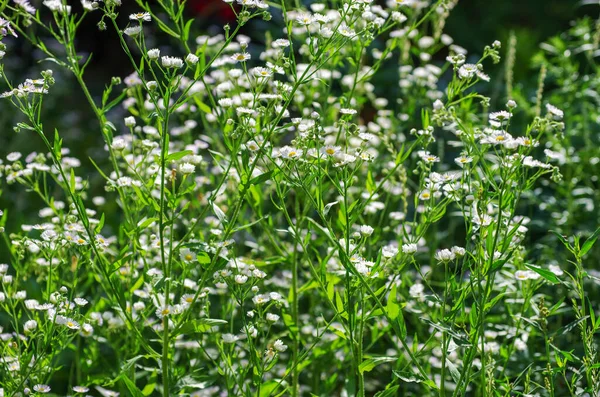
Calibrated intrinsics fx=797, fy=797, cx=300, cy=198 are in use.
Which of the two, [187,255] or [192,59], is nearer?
[192,59]

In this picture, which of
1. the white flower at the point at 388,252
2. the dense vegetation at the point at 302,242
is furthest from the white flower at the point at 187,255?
the white flower at the point at 388,252

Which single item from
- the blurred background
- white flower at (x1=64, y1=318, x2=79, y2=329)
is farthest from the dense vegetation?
the blurred background

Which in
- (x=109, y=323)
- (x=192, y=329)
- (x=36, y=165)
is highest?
(x=36, y=165)

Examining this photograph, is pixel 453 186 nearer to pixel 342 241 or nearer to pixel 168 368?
pixel 342 241

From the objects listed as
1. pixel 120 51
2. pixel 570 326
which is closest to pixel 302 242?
pixel 570 326

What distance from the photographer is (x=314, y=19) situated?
1813 mm

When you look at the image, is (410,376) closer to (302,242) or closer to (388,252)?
(388,252)

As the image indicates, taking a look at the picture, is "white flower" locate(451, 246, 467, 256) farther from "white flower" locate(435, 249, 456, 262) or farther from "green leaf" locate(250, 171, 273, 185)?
"green leaf" locate(250, 171, 273, 185)

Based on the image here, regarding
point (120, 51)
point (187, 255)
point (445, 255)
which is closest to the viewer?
point (445, 255)

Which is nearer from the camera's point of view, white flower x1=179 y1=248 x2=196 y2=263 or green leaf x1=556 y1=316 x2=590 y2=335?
green leaf x1=556 y1=316 x2=590 y2=335

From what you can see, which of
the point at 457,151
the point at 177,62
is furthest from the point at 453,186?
the point at 457,151

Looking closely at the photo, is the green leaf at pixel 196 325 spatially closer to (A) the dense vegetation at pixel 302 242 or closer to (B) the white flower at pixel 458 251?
(A) the dense vegetation at pixel 302 242

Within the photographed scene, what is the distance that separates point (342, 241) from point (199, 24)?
4276mm

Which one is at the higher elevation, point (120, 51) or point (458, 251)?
point (458, 251)
